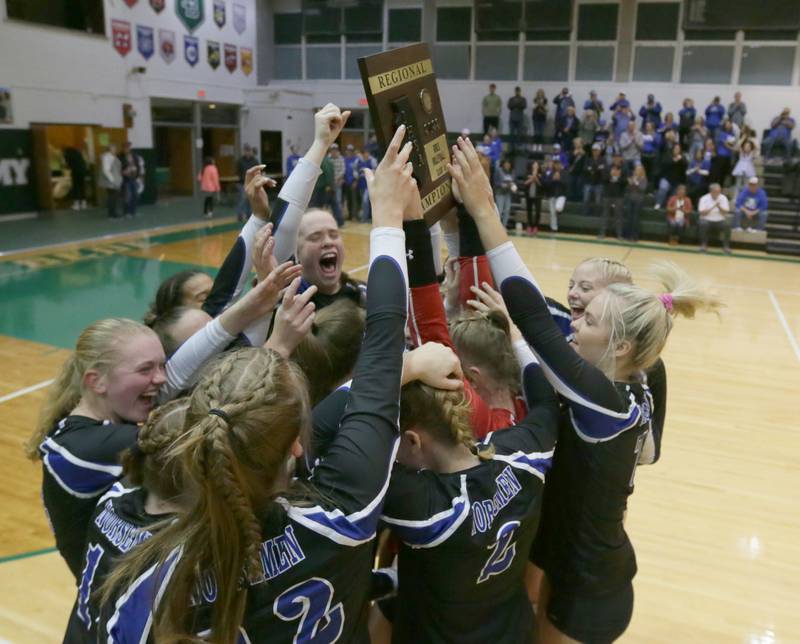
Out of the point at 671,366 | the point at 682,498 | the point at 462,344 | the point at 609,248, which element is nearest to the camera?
the point at 462,344

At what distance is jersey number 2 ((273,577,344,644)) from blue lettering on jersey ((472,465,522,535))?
0.35 m

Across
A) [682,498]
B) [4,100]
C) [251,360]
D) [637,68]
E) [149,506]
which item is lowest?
[682,498]

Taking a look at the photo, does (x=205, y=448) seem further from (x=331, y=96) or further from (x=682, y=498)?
(x=331, y=96)

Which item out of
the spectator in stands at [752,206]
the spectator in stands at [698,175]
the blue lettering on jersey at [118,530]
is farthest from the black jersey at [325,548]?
the spectator in stands at [698,175]

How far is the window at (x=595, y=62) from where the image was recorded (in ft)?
60.1

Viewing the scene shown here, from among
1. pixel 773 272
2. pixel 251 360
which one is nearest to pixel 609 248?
pixel 773 272

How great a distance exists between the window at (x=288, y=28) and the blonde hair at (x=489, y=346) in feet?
72.2

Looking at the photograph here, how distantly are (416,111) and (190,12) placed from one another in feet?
63.1

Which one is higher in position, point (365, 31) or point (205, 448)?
point (365, 31)

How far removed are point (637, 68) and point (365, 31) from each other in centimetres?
817

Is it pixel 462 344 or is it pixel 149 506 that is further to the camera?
pixel 462 344

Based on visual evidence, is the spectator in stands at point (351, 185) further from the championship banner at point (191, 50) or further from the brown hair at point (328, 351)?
the brown hair at point (328, 351)

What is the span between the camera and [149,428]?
1.40 metres

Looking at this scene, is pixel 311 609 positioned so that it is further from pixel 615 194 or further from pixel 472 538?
pixel 615 194
